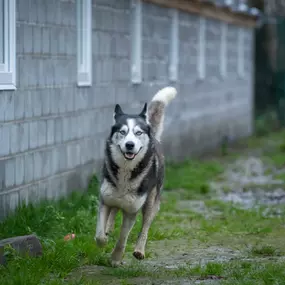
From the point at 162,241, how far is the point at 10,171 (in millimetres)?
1800

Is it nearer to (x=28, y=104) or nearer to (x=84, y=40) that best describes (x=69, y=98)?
(x=84, y=40)

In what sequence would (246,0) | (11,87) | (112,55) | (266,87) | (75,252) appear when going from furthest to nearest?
(246,0) < (266,87) < (112,55) < (11,87) < (75,252)

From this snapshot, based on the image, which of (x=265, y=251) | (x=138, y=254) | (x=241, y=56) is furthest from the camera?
(x=241, y=56)

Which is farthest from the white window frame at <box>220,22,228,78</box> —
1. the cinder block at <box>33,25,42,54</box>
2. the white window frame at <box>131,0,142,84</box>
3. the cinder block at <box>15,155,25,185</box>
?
the cinder block at <box>15,155,25,185</box>

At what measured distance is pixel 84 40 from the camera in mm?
12578

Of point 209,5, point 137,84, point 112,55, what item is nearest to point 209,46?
point 209,5

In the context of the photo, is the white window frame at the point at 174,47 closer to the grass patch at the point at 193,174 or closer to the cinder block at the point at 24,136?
the grass patch at the point at 193,174

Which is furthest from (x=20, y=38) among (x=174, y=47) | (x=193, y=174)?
(x=174, y=47)

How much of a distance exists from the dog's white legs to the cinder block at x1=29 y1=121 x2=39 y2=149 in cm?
223

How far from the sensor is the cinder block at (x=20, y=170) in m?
9.95

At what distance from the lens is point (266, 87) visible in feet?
101

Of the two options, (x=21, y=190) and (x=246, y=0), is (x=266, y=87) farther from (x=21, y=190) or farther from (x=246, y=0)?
(x=21, y=190)

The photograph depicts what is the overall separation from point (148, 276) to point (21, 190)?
8.19 feet

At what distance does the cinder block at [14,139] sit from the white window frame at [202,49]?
11059 mm
